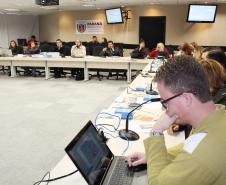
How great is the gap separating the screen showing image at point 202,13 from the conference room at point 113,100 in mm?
35

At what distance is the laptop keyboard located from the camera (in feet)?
4.88

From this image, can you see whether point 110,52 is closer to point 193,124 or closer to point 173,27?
point 173,27

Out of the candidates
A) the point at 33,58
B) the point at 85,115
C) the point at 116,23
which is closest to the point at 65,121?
the point at 85,115

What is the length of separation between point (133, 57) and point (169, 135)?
622 centimetres

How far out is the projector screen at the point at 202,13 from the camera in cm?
1032

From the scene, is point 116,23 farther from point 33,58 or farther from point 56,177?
point 56,177

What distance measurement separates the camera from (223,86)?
236cm

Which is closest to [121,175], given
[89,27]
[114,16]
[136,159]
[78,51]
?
[136,159]

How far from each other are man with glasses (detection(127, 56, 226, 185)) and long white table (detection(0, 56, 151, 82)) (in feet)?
22.3

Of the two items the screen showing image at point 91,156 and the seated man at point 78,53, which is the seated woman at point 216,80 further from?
the seated man at point 78,53

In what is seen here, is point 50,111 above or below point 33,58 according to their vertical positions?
below

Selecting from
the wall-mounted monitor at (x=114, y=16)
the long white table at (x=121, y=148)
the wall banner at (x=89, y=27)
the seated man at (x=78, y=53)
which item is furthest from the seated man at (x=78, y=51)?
the long white table at (x=121, y=148)

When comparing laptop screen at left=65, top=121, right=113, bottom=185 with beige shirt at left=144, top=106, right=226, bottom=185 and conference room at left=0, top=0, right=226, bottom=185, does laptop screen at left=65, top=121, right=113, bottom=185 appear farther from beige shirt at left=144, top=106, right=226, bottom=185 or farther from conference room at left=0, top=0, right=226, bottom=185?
beige shirt at left=144, top=106, right=226, bottom=185

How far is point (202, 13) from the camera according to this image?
34.2 feet
